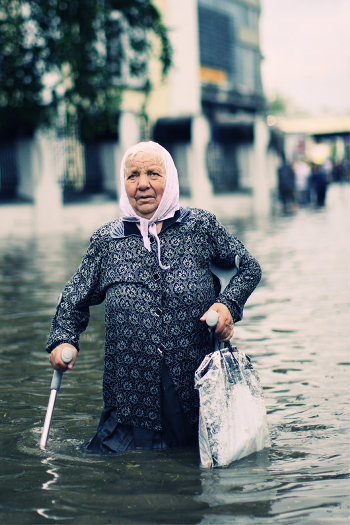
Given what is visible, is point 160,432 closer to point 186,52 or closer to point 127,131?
point 127,131

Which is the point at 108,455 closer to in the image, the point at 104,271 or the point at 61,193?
the point at 104,271

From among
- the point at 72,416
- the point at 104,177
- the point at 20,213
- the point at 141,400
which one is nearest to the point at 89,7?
the point at 20,213

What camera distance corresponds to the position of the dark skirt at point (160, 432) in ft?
14.4

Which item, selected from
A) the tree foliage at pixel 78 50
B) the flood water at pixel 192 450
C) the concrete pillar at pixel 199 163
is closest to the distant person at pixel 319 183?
the concrete pillar at pixel 199 163

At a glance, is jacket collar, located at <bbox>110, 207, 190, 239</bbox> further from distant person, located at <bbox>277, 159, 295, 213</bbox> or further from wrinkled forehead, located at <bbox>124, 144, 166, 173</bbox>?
distant person, located at <bbox>277, 159, 295, 213</bbox>

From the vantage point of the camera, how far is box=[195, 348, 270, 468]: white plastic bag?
13.9ft

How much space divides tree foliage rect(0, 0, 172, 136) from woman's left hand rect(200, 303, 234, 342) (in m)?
13.1

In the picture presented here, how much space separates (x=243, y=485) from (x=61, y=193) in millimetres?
25015

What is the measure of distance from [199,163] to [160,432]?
32676mm

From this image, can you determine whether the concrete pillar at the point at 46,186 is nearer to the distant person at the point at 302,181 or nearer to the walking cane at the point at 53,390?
the distant person at the point at 302,181

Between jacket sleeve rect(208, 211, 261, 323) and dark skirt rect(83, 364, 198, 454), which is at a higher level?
jacket sleeve rect(208, 211, 261, 323)

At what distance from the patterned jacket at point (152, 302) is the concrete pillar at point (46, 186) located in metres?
22.2

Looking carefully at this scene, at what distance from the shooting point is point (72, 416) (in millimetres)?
5602

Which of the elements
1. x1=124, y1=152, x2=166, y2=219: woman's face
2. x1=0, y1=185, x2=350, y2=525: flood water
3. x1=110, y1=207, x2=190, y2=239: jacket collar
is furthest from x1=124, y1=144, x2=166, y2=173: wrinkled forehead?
x1=0, y1=185, x2=350, y2=525: flood water
